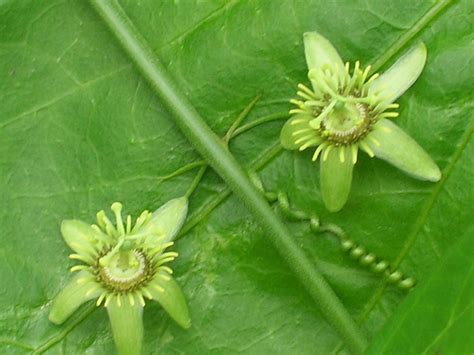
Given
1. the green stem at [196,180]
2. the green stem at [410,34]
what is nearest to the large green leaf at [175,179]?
the green stem at [196,180]

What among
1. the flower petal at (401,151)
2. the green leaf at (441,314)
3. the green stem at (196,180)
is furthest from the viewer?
the green stem at (196,180)

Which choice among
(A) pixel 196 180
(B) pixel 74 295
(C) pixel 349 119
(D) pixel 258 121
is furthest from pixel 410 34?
(B) pixel 74 295

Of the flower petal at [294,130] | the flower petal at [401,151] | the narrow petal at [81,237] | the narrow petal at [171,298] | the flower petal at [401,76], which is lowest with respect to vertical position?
the flower petal at [401,151]

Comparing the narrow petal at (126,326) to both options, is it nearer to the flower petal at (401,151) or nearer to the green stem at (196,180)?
the green stem at (196,180)

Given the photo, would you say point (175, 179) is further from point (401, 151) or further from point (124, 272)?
point (401, 151)

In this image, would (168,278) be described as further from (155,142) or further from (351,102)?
(351,102)

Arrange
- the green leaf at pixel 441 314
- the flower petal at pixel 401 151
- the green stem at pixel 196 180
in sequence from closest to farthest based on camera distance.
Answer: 1. the green leaf at pixel 441 314
2. the flower petal at pixel 401 151
3. the green stem at pixel 196 180
